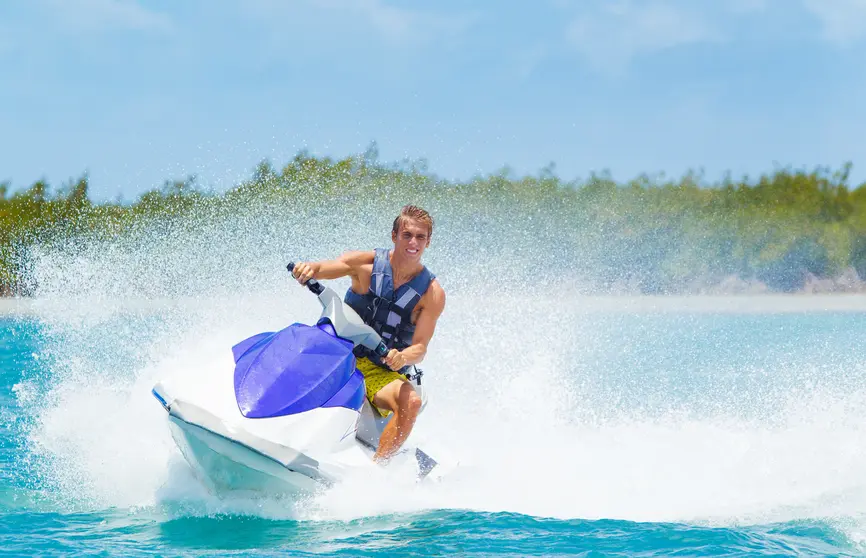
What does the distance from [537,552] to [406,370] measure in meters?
1.44

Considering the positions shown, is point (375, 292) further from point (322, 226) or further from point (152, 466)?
point (322, 226)

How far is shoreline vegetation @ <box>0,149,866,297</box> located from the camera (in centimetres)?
1769

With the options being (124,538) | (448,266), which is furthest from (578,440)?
(448,266)

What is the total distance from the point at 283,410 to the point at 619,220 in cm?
2670

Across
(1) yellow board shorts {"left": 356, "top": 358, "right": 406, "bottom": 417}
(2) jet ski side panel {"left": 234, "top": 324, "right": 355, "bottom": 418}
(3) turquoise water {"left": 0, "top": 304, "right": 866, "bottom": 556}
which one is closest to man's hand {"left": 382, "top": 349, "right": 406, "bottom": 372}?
(2) jet ski side panel {"left": 234, "top": 324, "right": 355, "bottom": 418}

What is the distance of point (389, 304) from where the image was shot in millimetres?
4906

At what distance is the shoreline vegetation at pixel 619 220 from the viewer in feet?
58.0

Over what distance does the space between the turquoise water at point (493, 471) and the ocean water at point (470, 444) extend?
2cm

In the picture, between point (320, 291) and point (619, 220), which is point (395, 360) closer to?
point (320, 291)

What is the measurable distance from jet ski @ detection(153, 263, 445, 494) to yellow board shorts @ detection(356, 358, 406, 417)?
231 millimetres

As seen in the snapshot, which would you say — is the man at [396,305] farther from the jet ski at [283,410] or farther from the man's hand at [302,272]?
the jet ski at [283,410]

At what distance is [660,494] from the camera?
15.9 ft

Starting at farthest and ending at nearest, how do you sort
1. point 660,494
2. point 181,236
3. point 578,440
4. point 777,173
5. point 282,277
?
point 777,173, point 181,236, point 282,277, point 578,440, point 660,494

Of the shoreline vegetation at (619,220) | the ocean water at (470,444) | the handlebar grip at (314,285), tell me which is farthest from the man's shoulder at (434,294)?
the shoreline vegetation at (619,220)
